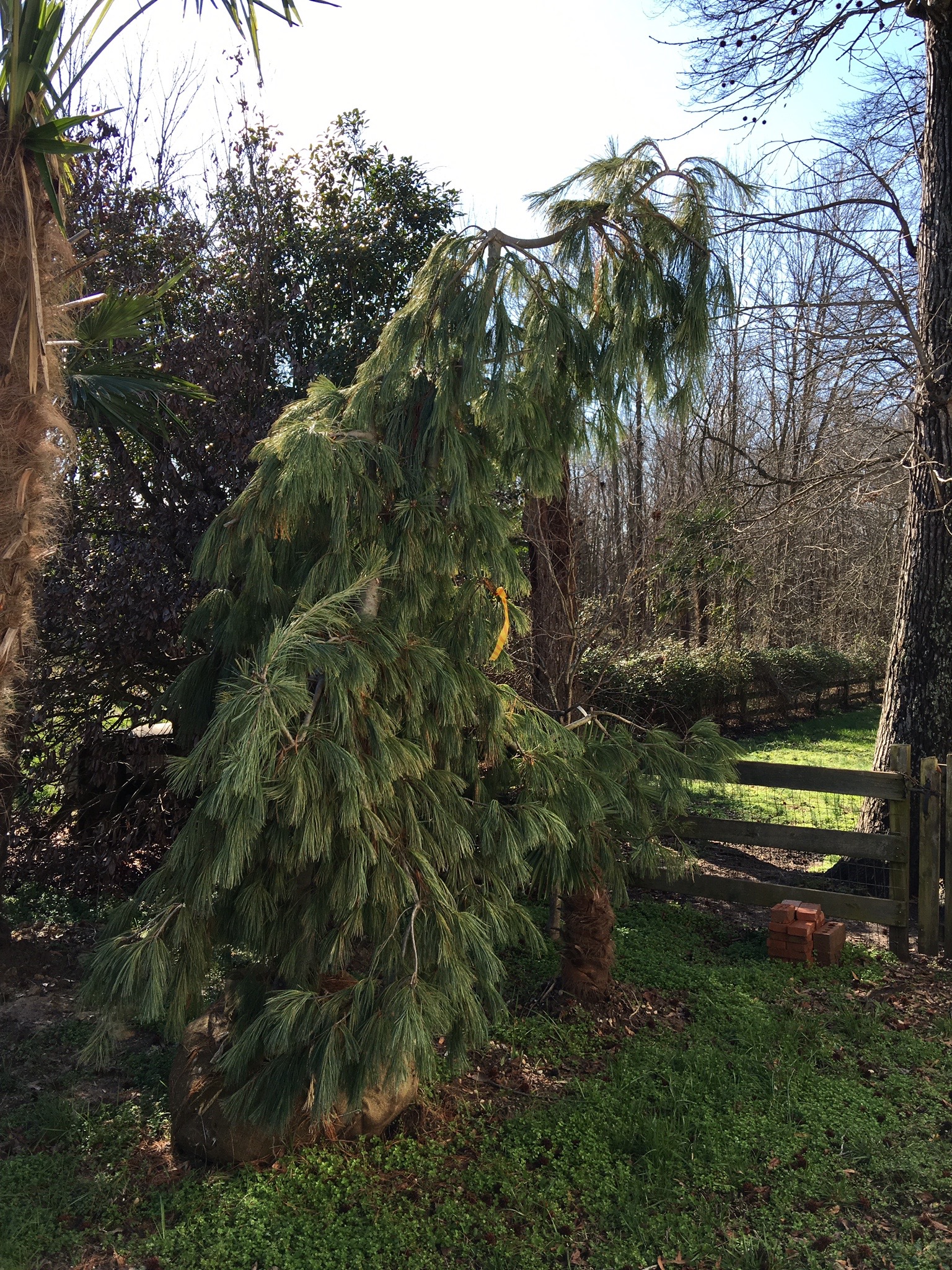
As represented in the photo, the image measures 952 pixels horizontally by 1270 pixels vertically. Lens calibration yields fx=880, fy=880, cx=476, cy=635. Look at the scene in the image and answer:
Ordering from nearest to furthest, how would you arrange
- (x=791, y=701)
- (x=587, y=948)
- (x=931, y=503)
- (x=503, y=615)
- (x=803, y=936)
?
(x=503, y=615) < (x=587, y=948) < (x=803, y=936) < (x=931, y=503) < (x=791, y=701)

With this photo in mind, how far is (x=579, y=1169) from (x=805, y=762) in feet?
30.4

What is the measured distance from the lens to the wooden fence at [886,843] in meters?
5.26

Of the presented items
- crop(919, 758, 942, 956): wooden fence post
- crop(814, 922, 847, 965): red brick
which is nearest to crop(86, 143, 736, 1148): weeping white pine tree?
crop(814, 922, 847, 965): red brick

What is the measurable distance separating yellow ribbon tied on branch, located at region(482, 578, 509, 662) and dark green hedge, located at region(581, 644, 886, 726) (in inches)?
206

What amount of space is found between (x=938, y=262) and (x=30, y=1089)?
24.2 feet

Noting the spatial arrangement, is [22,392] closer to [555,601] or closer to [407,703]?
[407,703]

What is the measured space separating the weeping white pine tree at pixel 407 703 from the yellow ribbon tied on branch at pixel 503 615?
0.04ft

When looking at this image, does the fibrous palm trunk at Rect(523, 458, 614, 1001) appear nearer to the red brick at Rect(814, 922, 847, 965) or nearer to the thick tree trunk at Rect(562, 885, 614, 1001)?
the thick tree trunk at Rect(562, 885, 614, 1001)

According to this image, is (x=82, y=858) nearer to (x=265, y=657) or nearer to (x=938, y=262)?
(x=265, y=657)

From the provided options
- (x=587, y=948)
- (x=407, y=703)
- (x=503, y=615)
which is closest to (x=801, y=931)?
(x=587, y=948)

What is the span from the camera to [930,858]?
5.28 m

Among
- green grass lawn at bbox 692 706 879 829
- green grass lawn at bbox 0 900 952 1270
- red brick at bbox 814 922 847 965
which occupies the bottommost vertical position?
green grass lawn at bbox 0 900 952 1270

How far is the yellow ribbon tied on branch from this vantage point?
350 centimetres

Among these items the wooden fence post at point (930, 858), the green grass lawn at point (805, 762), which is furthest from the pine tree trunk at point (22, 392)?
the wooden fence post at point (930, 858)
